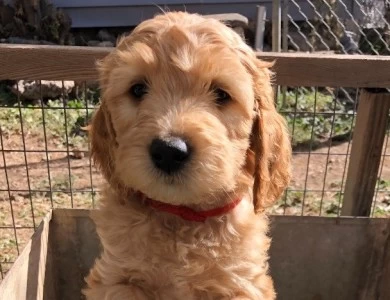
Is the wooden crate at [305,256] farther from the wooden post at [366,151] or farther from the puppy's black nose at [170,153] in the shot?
the puppy's black nose at [170,153]

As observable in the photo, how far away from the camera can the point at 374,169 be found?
2.94 m

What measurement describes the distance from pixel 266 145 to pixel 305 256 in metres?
0.89

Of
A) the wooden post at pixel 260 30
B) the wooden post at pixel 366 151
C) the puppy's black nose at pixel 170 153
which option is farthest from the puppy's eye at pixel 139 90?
the wooden post at pixel 260 30

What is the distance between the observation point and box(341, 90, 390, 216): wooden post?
2803 mm

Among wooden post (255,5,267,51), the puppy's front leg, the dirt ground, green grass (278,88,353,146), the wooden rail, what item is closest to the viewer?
the puppy's front leg

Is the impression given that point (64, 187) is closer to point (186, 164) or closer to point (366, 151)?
→ point (366, 151)

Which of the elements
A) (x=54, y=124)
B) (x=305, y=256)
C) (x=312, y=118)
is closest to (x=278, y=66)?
(x=305, y=256)

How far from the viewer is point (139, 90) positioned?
2131 millimetres

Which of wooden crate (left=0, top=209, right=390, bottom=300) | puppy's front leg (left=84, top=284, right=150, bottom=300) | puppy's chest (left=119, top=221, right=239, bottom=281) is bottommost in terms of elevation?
wooden crate (left=0, top=209, right=390, bottom=300)

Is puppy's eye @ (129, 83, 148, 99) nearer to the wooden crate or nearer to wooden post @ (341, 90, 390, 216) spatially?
the wooden crate

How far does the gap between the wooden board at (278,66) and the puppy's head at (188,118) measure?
35cm

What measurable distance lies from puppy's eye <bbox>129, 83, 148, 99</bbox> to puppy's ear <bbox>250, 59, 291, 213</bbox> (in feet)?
1.24

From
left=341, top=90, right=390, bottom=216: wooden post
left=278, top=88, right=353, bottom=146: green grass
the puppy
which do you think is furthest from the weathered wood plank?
left=278, top=88, right=353, bottom=146: green grass

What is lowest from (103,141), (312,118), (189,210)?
(312,118)
